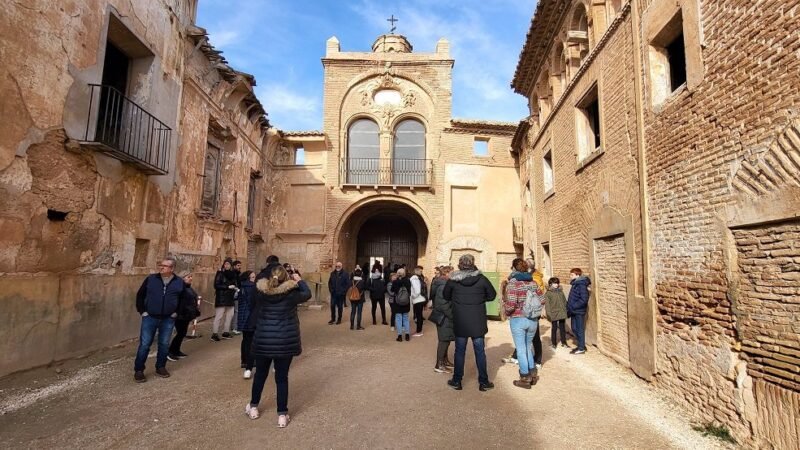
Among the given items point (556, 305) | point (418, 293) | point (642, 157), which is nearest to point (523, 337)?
point (556, 305)

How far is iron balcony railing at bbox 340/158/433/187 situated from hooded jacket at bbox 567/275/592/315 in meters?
10.7

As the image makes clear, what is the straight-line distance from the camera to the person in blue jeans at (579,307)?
7707mm

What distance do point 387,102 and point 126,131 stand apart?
500 inches

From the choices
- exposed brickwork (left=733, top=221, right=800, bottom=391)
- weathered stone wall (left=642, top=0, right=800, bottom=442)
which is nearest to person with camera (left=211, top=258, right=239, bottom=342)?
weathered stone wall (left=642, top=0, right=800, bottom=442)

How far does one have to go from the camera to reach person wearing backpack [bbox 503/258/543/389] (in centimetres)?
561

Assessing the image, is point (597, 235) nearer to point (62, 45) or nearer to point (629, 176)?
point (629, 176)

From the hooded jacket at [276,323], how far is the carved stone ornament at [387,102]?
15563 mm

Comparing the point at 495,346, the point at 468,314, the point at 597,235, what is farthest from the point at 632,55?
the point at 495,346

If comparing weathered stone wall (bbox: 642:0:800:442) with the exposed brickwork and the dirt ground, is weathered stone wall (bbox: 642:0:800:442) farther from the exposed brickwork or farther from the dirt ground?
the dirt ground

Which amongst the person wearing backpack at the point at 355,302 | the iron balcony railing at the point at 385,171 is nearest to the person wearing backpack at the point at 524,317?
the person wearing backpack at the point at 355,302

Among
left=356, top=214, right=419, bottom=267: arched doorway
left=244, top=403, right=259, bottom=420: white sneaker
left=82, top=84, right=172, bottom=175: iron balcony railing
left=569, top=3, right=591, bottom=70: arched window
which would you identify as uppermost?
left=569, top=3, right=591, bottom=70: arched window

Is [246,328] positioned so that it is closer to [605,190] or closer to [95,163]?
[95,163]

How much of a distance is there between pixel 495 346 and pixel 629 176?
163 inches

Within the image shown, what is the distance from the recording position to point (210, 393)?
509 centimetres
